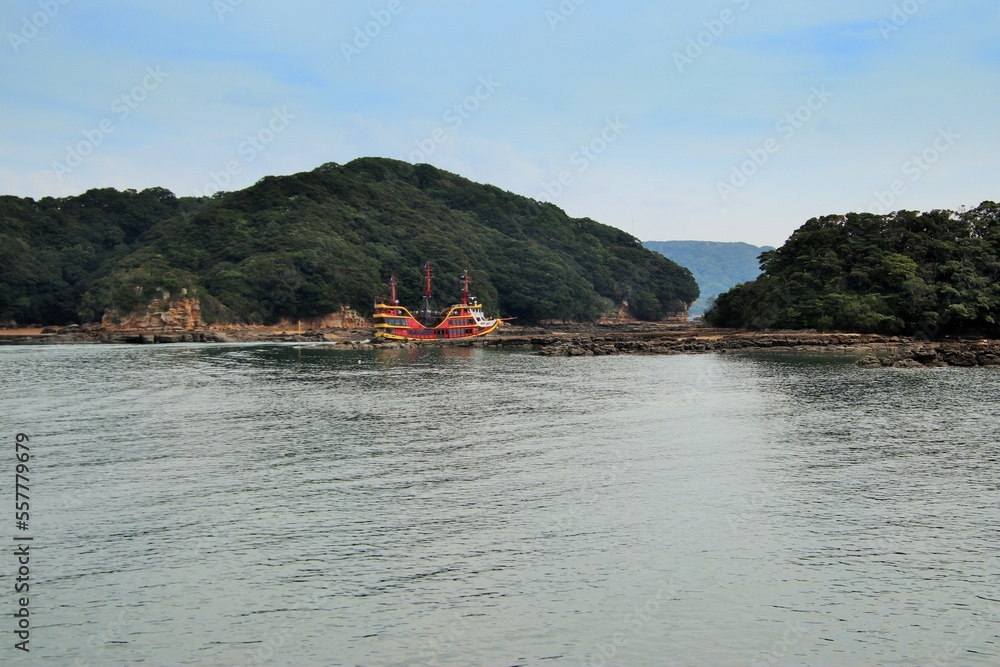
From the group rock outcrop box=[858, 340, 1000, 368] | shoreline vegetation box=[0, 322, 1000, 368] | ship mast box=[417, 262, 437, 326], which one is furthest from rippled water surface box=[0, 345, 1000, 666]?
ship mast box=[417, 262, 437, 326]

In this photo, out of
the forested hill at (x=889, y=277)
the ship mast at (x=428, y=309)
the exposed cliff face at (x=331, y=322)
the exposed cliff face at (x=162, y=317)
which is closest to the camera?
the forested hill at (x=889, y=277)

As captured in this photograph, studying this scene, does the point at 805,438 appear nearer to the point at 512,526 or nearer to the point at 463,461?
the point at 463,461

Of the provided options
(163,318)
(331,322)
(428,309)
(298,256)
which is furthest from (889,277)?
(163,318)

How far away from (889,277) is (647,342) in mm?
23734

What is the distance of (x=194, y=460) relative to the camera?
80.1ft

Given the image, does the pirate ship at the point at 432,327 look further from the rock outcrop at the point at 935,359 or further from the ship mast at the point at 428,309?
the rock outcrop at the point at 935,359

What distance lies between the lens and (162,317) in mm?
114188

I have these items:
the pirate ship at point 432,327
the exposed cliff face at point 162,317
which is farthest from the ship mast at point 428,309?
the exposed cliff face at point 162,317

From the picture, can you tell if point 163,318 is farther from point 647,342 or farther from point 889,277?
point 889,277

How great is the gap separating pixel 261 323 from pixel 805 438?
110249 millimetres

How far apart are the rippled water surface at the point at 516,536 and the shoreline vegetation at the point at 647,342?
79.0 ft

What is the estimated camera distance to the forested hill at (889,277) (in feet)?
243

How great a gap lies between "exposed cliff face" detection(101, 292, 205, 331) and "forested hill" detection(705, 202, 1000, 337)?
75.9m

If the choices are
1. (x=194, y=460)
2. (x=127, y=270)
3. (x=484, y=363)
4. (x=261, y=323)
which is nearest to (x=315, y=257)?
(x=261, y=323)
